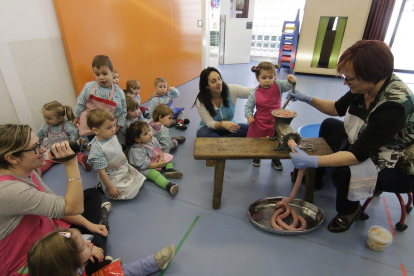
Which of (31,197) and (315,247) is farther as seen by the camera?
(315,247)

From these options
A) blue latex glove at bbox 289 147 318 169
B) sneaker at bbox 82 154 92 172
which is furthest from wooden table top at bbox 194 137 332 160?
sneaker at bbox 82 154 92 172

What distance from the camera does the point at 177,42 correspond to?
17.2 feet

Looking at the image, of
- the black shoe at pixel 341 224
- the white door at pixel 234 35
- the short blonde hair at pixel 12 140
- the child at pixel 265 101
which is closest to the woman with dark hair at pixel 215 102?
the child at pixel 265 101

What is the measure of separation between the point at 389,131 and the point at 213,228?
1.35 m

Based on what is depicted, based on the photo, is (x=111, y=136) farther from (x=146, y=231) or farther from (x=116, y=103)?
(x=146, y=231)

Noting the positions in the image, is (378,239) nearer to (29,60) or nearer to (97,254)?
(97,254)

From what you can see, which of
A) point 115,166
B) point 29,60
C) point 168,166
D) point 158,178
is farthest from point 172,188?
point 29,60

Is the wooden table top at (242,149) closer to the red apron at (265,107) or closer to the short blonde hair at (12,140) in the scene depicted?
the red apron at (265,107)

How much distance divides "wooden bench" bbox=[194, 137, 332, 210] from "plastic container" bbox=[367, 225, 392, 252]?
0.48 metres

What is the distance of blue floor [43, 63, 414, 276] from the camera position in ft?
5.05

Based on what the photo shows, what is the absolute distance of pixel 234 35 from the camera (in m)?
7.82

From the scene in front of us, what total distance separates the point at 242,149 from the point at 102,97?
1617mm

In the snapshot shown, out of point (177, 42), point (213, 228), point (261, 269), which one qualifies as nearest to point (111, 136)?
point (213, 228)

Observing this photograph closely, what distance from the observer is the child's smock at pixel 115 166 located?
1921 mm
